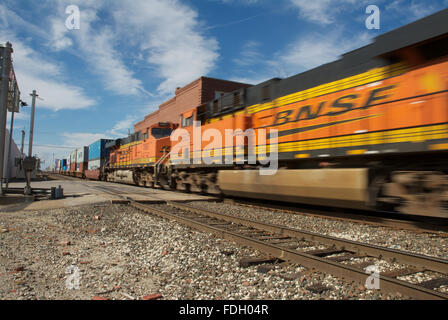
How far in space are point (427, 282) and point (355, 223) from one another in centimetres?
343

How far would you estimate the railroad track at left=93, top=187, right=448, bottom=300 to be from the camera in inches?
114

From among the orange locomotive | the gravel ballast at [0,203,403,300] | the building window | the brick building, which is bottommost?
the gravel ballast at [0,203,403,300]

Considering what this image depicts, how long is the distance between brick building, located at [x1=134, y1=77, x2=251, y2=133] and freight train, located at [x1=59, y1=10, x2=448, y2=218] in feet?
40.7

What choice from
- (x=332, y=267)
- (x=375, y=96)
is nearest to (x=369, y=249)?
(x=332, y=267)

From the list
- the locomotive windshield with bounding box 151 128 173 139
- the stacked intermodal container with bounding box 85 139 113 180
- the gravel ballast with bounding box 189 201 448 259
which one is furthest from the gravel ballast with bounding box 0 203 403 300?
the stacked intermodal container with bounding box 85 139 113 180

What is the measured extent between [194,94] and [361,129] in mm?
18280

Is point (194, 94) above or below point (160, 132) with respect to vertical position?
above

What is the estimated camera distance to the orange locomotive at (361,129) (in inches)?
191

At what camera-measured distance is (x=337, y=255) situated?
Result: 420cm

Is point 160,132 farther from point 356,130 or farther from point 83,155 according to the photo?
point 83,155

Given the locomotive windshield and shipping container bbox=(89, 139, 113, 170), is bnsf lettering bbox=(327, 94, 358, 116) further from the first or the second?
shipping container bbox=(89, 139, 113, 170)
